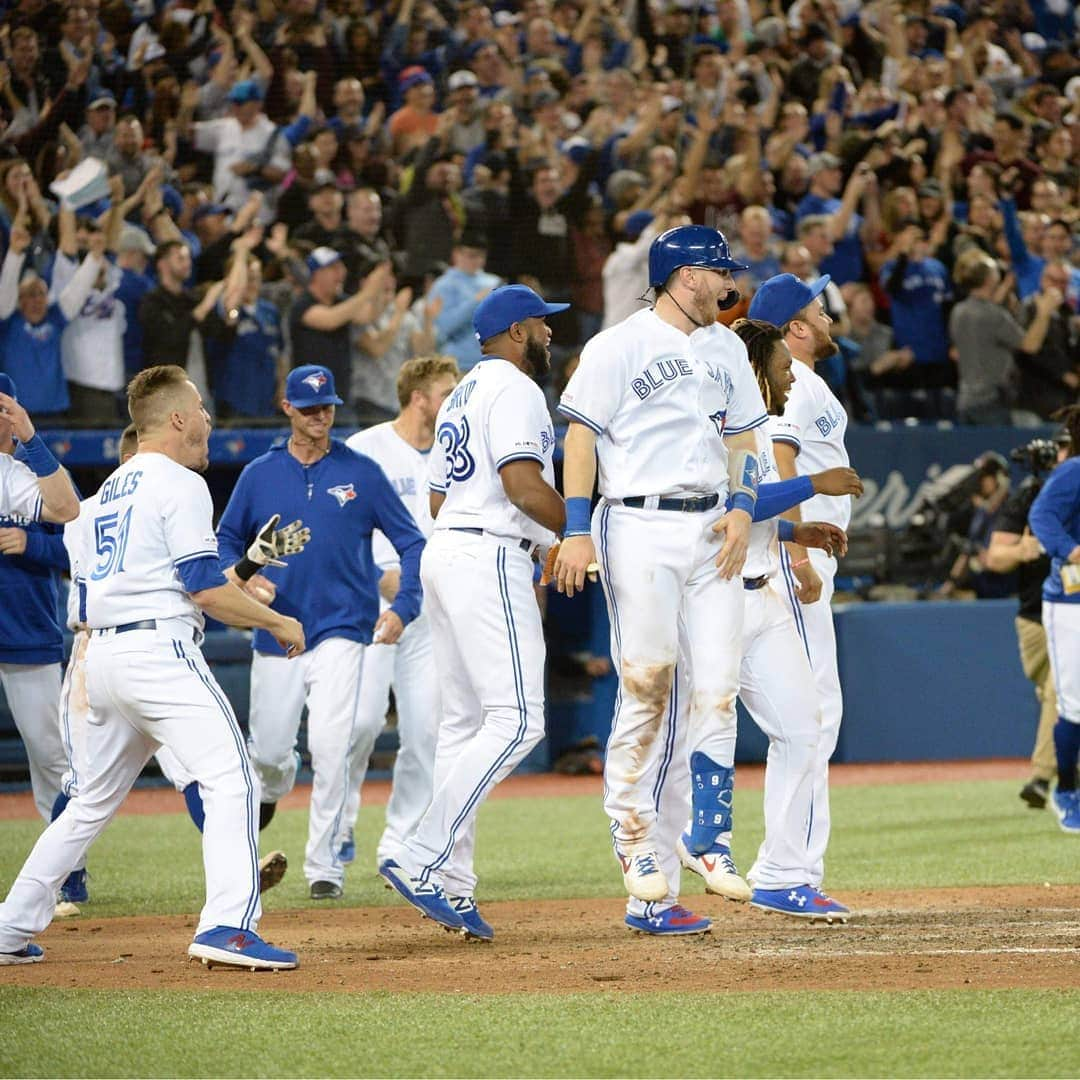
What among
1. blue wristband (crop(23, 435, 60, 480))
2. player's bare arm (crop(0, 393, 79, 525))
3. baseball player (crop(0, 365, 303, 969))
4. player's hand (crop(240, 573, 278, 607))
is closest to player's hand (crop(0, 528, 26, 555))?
player's bare arm (crop(0, 393, 79, 525))

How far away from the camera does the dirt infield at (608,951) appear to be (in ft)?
17.3

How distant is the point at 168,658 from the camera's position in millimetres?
5469

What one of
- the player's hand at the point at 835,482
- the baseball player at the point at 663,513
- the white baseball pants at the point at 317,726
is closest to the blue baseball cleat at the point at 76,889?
the white baseball pants at the point at 317,726

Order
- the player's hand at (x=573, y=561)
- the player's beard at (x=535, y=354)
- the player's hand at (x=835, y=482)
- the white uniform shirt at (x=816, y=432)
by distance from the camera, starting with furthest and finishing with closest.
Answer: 1. the white uniform shirt at (x=816, y=432)
2. the player's beard at (x=535, y=354)
3. the player's hand at (x=835, y=482)
4. the player's hand at (x=573, y=561)

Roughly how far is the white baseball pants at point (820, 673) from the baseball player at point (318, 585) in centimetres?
173

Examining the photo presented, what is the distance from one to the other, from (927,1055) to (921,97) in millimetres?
15842

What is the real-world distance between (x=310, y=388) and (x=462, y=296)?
693cm

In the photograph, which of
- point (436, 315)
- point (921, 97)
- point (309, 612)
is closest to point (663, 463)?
point (309, 612)

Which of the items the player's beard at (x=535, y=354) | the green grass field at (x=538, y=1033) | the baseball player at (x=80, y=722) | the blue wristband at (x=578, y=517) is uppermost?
the player's beard at (x=535, y=354)

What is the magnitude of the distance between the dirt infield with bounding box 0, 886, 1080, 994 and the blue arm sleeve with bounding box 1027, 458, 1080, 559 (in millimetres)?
2740

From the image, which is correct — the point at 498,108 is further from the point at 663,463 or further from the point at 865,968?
the point at 865,968

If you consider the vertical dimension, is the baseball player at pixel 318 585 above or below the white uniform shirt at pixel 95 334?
below

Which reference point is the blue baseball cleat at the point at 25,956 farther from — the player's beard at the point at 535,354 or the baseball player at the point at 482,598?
the player's beard at the point at 535,354

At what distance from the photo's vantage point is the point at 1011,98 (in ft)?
64.9
